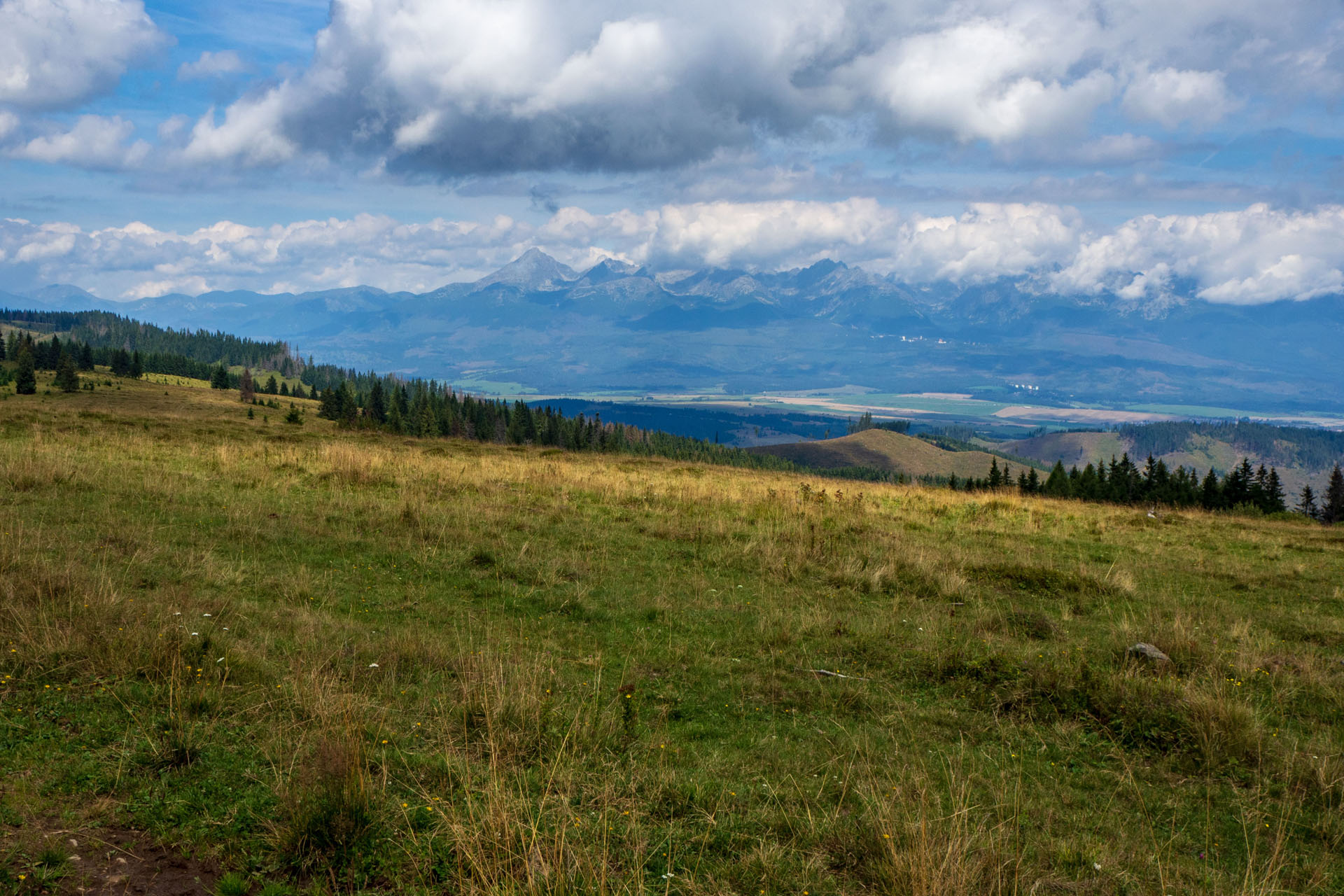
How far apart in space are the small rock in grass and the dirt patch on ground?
980 centimetres

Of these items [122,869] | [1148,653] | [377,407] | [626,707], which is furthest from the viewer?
[377,407]

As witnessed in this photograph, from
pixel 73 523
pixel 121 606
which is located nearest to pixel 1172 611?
pixel 121 606

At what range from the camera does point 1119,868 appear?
15.3 feet

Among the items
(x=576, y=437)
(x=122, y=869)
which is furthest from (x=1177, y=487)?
(x=576, y=437)

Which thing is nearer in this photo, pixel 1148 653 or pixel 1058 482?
pixel 1148 653

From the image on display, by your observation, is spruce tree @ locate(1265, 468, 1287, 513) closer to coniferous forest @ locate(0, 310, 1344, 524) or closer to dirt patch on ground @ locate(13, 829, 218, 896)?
coniferous forest @ locate(0, 310, 1344, 524)

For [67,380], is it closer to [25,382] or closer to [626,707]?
[25,382]

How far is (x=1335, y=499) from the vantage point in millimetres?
68500

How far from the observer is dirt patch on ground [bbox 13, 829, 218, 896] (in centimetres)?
379

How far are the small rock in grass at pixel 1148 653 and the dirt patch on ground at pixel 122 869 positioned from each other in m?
9.80

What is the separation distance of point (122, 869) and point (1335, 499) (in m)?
93.0

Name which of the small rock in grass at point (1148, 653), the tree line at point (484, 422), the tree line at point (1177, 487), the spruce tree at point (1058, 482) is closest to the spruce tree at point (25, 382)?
the tree line at point (484, 422)

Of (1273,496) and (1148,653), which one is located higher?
(1273,496)

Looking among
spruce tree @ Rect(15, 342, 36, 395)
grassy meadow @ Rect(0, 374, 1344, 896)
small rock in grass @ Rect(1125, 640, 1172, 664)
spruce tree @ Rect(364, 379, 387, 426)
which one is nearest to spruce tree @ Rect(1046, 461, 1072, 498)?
grassy meadow @ Rect(0, 374, 1344, 896)
